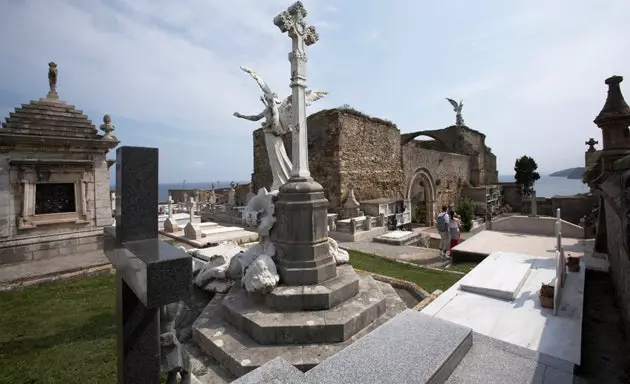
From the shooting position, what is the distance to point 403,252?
28.7ft

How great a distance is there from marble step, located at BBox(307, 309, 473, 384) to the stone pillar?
1.84 metres

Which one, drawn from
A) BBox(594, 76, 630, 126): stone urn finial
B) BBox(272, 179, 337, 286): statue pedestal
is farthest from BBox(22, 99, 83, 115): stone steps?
BBox(594, 76, 630, 126): stone urn finial

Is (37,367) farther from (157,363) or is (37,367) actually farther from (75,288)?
(75,288)

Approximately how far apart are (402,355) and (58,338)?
4309 mm

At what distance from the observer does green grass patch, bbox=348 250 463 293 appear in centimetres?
540

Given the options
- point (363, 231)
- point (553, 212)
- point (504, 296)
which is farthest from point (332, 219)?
point (553, 212)

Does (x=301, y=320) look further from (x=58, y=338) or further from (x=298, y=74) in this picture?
(x=298, y=74)

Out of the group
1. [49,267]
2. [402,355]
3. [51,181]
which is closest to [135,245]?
[402,355]

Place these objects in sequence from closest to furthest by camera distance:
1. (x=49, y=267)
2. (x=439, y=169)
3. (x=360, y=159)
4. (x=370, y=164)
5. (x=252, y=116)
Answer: (x=252, y=116), (x=49, y=267), (x=360, y=159), (x=370, y=164), (x=439, y=169)

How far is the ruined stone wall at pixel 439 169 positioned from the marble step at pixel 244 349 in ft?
52.7

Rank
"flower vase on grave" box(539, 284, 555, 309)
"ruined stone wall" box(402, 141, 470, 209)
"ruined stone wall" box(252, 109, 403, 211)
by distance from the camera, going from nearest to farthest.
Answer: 1. "flower vase on grave" box(539, 284, 555, 309)
2. "ruined stone wall" box(252, 109, 403, 211)
3. "ruined stone wall" box(402, 141, 470, 209)

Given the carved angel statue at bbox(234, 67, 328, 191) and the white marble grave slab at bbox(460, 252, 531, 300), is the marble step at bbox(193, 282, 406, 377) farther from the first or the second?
the carved angel statue at bbox(234, 67, 328, 191)

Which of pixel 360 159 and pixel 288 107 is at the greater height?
pixel 360 159

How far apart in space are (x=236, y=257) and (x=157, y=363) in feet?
10.6
